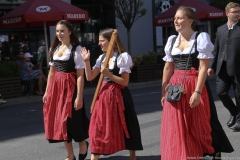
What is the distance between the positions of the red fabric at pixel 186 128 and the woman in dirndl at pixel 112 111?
2.73ft

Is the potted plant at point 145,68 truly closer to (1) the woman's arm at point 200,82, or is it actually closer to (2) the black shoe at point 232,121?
(2) the black shoe at point 232,121

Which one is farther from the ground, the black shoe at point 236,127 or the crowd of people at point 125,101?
the crowd of people at point 125,101

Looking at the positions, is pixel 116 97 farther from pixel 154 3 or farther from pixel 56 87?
pixel 154 3

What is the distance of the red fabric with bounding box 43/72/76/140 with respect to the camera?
6199 mm

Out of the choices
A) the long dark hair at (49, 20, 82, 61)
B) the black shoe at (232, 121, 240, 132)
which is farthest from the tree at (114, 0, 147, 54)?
the long dark hair at (49, 20, 82, 61)

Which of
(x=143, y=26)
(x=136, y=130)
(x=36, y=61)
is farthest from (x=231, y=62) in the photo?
(x=143, y=26)

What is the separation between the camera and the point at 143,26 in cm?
2452

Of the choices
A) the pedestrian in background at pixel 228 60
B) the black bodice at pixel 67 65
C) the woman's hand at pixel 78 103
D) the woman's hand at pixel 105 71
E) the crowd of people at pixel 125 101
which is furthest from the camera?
the pedestrian in background at pixel 228 60

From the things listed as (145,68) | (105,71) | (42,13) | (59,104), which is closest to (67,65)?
→ (59,104)

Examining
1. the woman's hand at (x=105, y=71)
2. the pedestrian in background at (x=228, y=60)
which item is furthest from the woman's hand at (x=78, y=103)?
the pedestrian in background at (x=228, y=60)

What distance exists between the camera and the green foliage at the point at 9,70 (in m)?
15.0

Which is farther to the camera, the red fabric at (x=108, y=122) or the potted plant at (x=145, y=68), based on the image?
the potted plant at (x=145, y=68)

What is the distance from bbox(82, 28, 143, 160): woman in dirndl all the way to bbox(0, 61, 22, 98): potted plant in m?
9.42

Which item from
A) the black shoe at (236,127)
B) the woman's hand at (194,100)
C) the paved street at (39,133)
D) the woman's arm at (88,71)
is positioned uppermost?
the woman's arm at (88,71)
